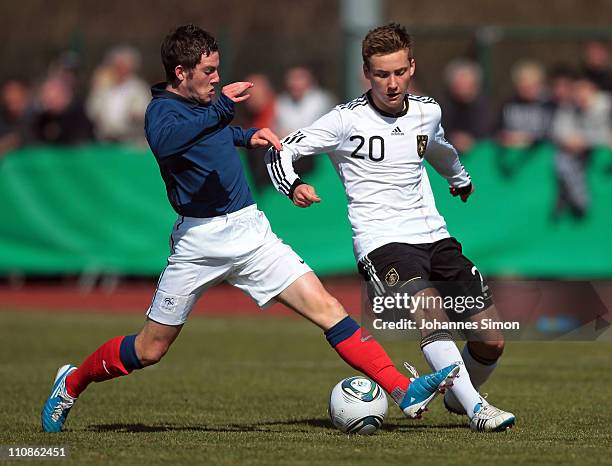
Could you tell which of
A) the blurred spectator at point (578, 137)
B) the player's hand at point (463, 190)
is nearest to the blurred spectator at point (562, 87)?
the blurred spectator at point (578, 137)

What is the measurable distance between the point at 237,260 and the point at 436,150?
4.52 ft

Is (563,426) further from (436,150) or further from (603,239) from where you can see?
(603,239)

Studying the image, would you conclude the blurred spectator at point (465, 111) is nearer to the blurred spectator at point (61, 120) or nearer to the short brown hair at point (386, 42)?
the blurred spectator at point (61, 120)

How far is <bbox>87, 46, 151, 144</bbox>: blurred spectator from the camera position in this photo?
1792cm

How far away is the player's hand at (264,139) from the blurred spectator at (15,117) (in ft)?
33.6

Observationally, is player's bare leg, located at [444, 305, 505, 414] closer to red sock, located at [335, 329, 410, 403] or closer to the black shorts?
the black shorts

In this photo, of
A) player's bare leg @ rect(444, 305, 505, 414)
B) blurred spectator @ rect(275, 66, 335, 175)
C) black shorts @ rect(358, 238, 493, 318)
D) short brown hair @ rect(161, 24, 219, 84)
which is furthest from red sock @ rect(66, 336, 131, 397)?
blurred spectator @ rect(275, 66, 335, 175)

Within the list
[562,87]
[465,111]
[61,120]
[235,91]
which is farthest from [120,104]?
[235,91]

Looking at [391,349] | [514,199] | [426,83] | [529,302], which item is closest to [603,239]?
[514,199]

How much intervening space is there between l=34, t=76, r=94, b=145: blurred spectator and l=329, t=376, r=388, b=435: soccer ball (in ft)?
33.8

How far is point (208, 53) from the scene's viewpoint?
769 cm

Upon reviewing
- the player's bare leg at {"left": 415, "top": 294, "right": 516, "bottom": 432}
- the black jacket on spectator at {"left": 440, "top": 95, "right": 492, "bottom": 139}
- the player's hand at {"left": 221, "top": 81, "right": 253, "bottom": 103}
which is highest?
the player's hand at {"left": 221, "top": 81, "right": 253, "bottom": 103}

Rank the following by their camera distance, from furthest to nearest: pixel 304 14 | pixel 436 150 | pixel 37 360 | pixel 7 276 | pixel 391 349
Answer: pixel 304 14 < pixel 7 276 < pixel 391 349 < pixel 37 360 < pixel 436 150

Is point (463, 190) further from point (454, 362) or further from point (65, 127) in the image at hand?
point (65, 127)
